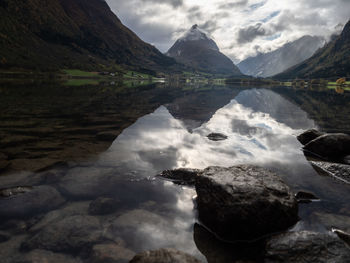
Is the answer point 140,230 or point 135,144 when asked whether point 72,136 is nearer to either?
point 135,144

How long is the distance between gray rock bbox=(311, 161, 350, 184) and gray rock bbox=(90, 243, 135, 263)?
38.0 feet

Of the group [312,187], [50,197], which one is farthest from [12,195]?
[312,187]

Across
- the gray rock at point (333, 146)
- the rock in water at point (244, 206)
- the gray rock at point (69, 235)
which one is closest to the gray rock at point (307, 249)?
the rock in water at point (244, 206)

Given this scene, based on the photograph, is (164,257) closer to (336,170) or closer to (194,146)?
(336,170)

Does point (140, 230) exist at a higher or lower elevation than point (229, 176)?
lower

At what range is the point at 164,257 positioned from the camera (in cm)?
532

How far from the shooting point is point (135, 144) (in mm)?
16891

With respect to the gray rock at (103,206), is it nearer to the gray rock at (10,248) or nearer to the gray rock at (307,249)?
the gray rock at (10,248)

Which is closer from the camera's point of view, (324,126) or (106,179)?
(106,179)

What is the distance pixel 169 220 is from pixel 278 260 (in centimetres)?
366

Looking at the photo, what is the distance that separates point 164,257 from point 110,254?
6.41ft

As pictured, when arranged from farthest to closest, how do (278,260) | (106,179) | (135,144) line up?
(135,144) < (106,179) < (278,260)

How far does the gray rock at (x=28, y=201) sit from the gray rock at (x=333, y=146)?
1672cm

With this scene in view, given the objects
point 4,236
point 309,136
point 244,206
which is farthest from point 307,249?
point 309,136
